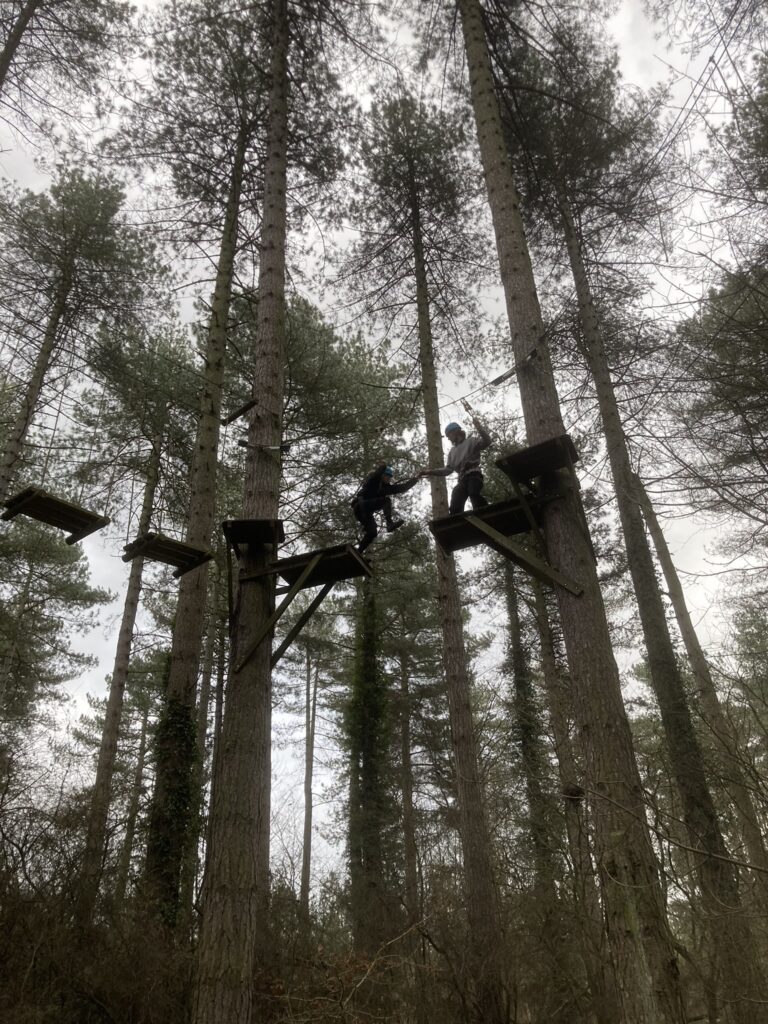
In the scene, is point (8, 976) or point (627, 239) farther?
point (627, 239)

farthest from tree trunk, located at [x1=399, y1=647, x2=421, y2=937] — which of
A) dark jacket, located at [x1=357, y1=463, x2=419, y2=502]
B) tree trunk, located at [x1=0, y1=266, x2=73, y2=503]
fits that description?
tree trunk, located at [x1=0, y1=266, x2=73, y2=503]

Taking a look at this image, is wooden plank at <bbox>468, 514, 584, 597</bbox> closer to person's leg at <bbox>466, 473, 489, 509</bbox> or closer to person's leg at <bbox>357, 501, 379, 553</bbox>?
person's leg at <bbox>466, 473, 489, 509</bbox>

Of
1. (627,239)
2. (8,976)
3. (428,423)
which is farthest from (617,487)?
(8,976)

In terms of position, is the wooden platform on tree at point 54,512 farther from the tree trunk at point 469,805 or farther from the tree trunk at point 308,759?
the tree trunk at point 308,759

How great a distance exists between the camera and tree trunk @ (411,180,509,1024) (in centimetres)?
609

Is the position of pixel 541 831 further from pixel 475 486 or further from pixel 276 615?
pixel 276 615

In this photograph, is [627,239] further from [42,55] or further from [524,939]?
[524,939]

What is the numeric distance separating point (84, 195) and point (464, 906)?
1367 cm

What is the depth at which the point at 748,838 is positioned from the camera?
524cm

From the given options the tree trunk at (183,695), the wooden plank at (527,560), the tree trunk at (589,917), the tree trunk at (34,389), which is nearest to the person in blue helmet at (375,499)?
the wooden plank at (527,560)

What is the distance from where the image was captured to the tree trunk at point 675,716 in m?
5.40

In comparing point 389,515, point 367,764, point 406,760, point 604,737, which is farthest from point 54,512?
point 406,760

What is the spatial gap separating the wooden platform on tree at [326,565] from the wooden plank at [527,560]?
1145 millimetres

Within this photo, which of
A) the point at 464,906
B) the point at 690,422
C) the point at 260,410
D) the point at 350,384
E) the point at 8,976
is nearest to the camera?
the point at 8,976
